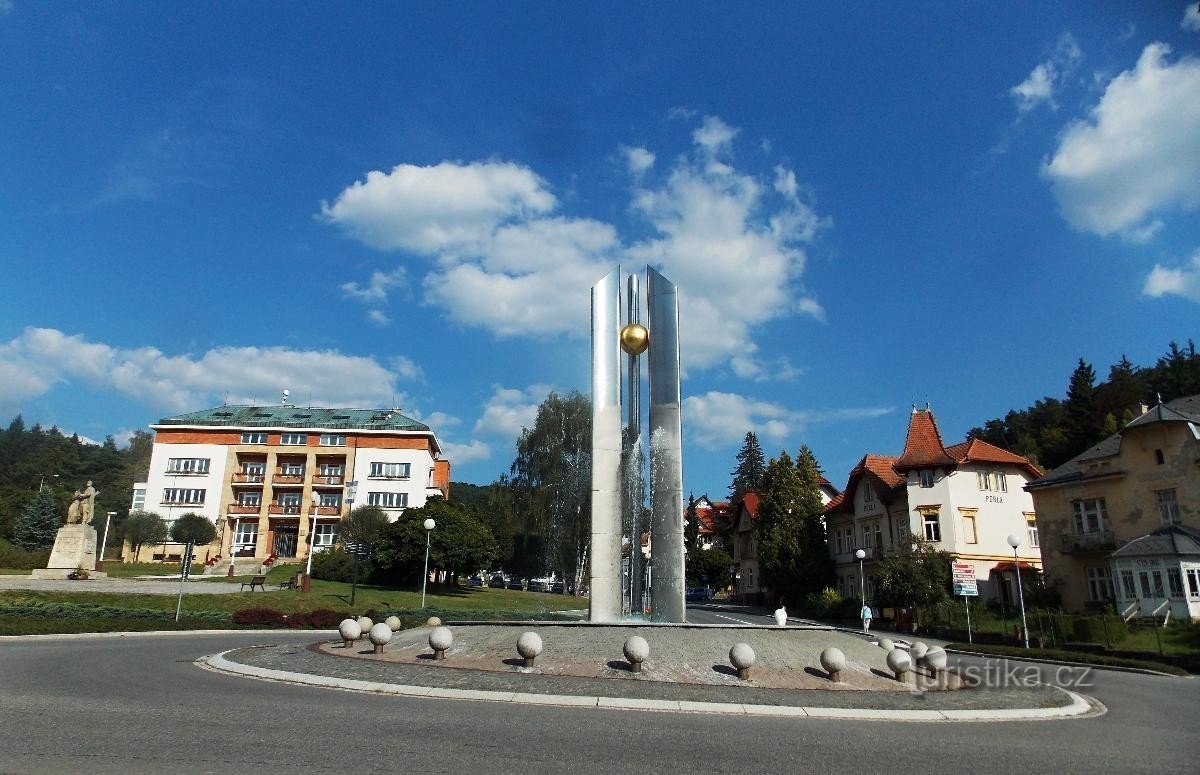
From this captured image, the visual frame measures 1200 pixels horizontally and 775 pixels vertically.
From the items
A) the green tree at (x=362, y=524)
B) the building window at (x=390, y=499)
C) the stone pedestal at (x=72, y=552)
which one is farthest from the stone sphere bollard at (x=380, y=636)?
the building window at (x=390, y=499)

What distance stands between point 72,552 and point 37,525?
130 feet

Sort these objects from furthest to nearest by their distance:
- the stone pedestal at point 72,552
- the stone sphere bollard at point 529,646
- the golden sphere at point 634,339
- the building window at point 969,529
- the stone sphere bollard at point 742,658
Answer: the building window at point 969,529 < the stone pedestal at point 72,552 < the golden sphere at point 634,339 < the stone sphere bollard at point 529,646 < the stone sphere bollard at point 742,658

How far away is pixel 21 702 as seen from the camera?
10359mm

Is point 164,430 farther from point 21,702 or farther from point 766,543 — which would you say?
point 21,702

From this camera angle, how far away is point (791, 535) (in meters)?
54.7

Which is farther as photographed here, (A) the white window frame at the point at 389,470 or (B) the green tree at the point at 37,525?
(A) the white window frame at the point at 389,470

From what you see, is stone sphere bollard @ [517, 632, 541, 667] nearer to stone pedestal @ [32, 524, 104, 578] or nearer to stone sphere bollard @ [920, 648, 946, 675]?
stone sphere bollard @ [920, 648, 946, 675]

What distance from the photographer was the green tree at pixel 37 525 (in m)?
74.1

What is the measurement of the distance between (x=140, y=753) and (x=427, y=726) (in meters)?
3.04

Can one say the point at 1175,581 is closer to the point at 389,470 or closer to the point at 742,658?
the point at 742,658

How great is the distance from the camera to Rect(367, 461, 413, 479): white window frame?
244 feet

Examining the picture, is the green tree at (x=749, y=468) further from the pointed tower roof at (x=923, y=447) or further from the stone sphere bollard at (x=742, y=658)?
the stone sphere bollard at (x=742, y=658)

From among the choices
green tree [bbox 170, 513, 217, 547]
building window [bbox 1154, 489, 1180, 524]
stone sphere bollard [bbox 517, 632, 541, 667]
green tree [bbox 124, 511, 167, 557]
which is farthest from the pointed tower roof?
green tree [bbox 124, 511, 167, 557]

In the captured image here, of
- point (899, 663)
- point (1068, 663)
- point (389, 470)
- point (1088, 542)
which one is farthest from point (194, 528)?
point (1088, 542)
